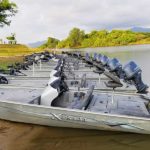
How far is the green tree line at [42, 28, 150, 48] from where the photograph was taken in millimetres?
95688

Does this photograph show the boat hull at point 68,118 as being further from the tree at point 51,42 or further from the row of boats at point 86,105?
the tree at point 51,42

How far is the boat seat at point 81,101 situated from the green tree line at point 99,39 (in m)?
83.1

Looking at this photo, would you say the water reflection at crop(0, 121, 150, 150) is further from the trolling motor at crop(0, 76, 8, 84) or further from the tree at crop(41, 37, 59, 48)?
the tree at crop(41, 37, 59, 48)

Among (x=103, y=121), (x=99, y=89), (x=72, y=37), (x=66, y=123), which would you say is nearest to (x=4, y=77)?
(x=99, y=89)

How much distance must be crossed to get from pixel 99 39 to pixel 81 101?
3566 inches

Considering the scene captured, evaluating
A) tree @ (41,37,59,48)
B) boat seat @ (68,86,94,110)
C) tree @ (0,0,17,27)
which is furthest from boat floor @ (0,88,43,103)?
tree @ (41,37,59,48)

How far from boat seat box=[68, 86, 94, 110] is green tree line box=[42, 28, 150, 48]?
83.1 m

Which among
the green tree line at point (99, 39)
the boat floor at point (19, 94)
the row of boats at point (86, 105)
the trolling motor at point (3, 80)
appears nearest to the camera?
the row of boats at point (86, 105)

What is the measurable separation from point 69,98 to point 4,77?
10.5ft

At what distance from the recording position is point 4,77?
1168 centimetres

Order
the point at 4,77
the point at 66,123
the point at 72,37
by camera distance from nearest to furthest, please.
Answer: the point at 66,123
the point at 4,77
the point at 72,37

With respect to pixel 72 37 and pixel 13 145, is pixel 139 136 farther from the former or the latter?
pixel 72 37

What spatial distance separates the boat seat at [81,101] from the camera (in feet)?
27.1

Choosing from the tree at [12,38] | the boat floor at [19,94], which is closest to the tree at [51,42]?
the tree at [12,38]
